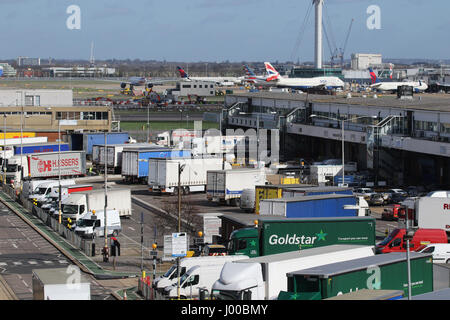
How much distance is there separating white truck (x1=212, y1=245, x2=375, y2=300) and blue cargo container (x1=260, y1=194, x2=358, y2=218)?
1151 centimetres

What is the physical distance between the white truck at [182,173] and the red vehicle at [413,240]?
25273 millimetres

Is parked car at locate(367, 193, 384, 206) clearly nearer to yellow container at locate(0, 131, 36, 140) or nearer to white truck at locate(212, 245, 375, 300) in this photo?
white truck at locate(212, 245, 375, 300)

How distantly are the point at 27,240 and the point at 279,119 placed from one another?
44.0m

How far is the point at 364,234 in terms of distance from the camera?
3334 centimetres

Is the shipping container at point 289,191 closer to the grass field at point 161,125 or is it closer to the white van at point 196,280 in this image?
the white van at point 196,280

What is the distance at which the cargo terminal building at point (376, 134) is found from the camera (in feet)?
205

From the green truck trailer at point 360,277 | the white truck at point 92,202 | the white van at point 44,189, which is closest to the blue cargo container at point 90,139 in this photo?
the white van at point 44,189

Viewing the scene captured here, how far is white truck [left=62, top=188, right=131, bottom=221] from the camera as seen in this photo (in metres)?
47.3

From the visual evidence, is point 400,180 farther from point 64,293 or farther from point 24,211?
point 64,293

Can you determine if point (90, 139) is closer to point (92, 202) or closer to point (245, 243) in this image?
point (92, 202)

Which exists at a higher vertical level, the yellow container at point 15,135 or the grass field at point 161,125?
the yellow container at point 15,135

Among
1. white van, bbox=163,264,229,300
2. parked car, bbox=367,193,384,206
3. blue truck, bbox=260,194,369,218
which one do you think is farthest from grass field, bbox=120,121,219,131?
white van, bbox=163,264,229,300

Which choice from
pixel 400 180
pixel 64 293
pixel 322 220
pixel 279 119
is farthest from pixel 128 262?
pixel 279 119

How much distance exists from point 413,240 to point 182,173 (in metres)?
27.4
